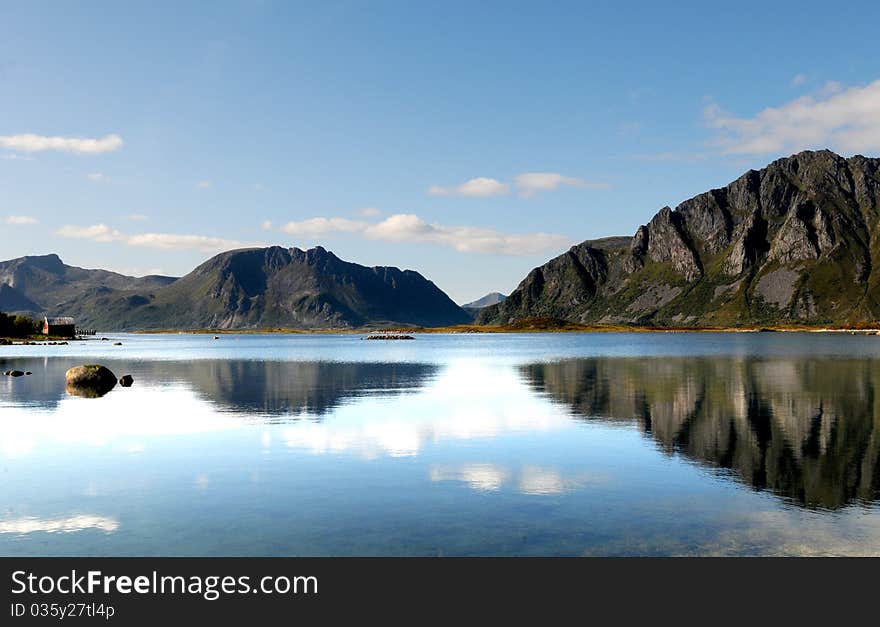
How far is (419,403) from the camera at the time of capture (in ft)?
190

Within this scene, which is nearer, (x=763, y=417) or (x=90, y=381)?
(x=763, y=417)

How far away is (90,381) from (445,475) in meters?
55.7

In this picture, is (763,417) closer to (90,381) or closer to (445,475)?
(445,475)

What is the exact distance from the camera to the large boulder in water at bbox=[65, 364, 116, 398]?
69.8 metres

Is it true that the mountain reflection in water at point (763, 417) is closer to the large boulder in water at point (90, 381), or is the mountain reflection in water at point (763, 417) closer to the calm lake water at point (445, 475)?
the calm lake water at point (445, 475)

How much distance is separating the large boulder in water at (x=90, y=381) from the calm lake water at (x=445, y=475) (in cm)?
786

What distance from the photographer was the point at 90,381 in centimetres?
7250

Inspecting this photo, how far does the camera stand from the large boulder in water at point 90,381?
6975 cm

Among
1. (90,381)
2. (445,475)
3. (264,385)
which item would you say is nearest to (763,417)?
(445,475)
